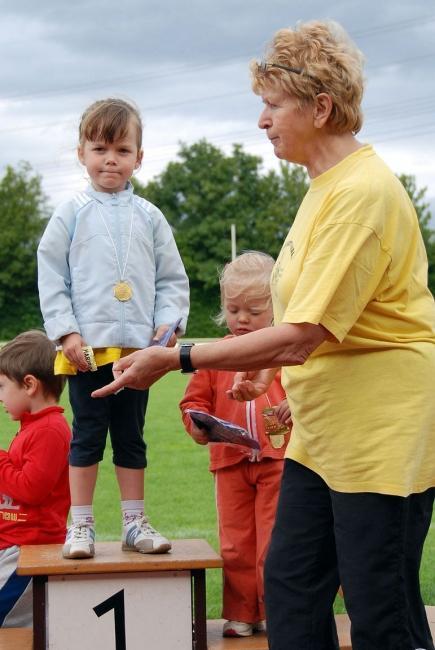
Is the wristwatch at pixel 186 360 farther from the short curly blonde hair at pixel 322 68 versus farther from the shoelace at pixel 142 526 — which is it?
the shoelace at pixel 142 526

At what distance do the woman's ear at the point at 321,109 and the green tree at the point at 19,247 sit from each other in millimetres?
47539

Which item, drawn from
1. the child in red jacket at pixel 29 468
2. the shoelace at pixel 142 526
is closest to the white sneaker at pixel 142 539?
the shoelace at pixel 142 526

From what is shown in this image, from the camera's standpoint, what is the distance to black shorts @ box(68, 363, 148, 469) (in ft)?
13.7

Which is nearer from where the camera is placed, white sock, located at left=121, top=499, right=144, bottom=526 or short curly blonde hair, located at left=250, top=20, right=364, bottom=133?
short curly blonde hair, located at left=250, top=20, right=364, bottom=133

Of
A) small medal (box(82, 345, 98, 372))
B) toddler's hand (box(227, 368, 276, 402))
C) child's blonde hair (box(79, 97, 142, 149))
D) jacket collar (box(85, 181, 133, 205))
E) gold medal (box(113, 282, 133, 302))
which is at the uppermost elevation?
child's blonde hair (box(79, 97, 142, 149))

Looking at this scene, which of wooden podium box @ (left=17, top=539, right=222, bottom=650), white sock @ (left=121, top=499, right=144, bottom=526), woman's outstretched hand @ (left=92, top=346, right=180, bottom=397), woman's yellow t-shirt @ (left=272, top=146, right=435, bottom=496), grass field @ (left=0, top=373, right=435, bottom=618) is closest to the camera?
woman's yellow t-shirt @ (left=272, top=146, right=435, bottom=496)

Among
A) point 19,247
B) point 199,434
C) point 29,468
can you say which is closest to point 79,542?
point 29,468

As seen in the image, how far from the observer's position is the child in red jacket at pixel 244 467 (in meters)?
4.19

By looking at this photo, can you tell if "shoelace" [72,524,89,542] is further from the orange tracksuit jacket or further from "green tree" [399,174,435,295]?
"green tree" [399,174,435,295]

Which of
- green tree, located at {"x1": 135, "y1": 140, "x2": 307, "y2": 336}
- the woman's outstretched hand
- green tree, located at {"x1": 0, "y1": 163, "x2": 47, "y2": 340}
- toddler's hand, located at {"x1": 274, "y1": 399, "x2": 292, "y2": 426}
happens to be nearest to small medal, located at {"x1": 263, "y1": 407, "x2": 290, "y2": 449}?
toddler's hand, located at {"x1": 274, "y1": 399, "x2": 292, "y2": 426}

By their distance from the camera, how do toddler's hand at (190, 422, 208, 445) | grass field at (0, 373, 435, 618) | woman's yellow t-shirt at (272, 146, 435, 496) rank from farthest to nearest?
grass field at (0, 373, 435, 618) → toddler's hand at (190, 422, 208, 445) → woman's yellow t-shirt at (272, 146, 435, 496)

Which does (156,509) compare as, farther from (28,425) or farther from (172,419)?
(172,419)

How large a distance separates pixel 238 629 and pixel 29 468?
40.5 inches

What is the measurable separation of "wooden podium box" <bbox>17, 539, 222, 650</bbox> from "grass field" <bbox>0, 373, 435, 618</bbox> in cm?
79
